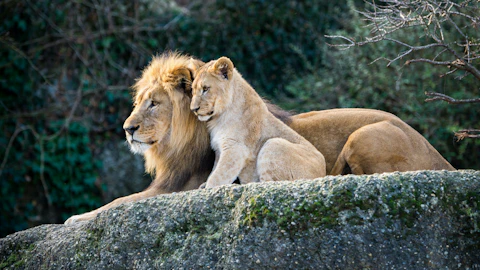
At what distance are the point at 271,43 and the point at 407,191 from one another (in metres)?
7.05

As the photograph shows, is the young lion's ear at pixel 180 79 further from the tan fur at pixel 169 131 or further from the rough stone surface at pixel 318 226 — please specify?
the rough stone surface at pixel 318 226

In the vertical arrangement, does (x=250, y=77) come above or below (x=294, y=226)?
below

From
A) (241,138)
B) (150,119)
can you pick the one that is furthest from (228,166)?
(150,119)

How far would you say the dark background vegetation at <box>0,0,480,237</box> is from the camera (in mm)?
8023

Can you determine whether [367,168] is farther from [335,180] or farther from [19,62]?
[19,62]

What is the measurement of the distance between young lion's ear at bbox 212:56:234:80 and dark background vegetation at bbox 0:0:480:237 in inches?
149

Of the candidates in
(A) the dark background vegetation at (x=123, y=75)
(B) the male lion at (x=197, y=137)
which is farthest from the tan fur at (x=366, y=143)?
→ (A) the dark background vegetation at (x=123, y=75)

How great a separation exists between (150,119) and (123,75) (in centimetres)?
506

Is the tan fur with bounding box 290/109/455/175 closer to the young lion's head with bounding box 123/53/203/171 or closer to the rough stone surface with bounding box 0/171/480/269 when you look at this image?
the young lion's head with bounding box 123/53/203/171

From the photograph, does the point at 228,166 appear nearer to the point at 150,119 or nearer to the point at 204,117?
the point at 204,117

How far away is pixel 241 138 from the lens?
14.3ft

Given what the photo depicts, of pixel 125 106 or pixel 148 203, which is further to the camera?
pixel 125 106

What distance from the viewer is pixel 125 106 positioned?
31.0ft

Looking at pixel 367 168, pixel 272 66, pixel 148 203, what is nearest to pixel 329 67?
pixel 272 66
